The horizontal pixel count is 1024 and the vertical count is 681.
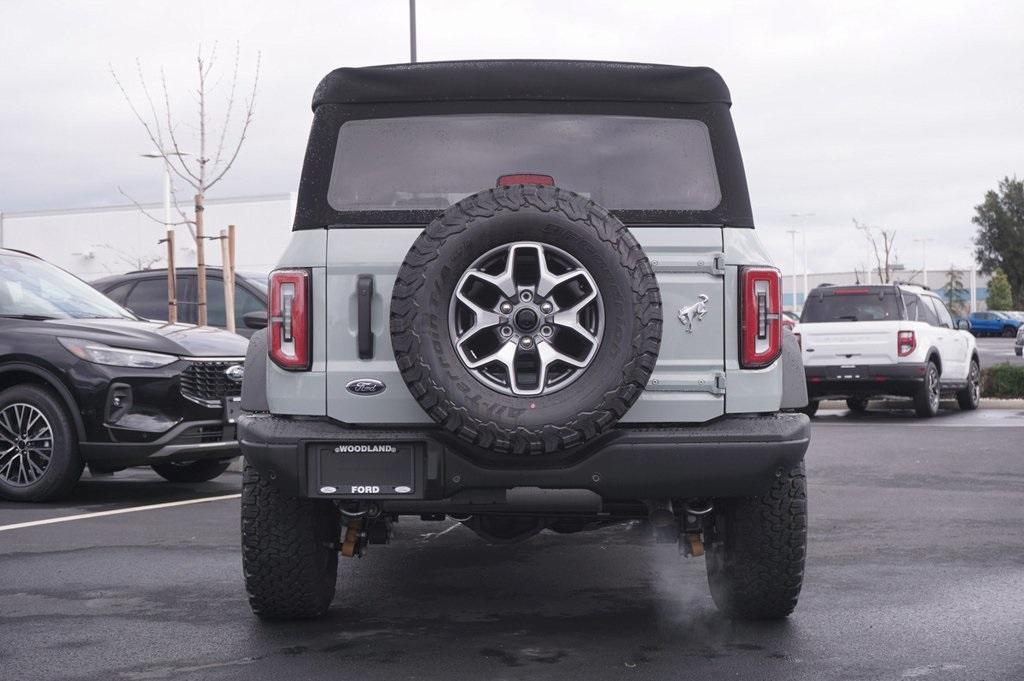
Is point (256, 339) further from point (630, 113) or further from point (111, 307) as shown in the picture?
point (111, 307)

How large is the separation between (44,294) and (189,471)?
173 cm

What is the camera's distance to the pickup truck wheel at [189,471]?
398 inches

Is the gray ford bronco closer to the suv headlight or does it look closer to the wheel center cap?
the wheel center cap

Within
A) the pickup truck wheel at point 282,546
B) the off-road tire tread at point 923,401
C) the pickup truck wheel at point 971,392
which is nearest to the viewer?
the pickup truck wheel at point 282,546

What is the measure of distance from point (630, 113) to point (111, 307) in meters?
6.08

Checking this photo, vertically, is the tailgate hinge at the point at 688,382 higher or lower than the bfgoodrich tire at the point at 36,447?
higher

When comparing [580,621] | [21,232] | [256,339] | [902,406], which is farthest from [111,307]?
[21,232]

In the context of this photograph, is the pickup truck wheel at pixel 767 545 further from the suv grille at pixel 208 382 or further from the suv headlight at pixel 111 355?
the suv headlight at pixel 111 355

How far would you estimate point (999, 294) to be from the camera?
7688 cm

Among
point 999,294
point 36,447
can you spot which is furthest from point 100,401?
point 999,294

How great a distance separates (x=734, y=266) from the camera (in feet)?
15.6

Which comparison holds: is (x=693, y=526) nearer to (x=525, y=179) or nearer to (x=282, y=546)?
(x=525, y=179)

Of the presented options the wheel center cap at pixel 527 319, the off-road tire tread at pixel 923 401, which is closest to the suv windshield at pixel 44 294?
the wheel center cap at pixel 527 319

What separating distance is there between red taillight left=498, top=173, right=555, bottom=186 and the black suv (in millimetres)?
4454
